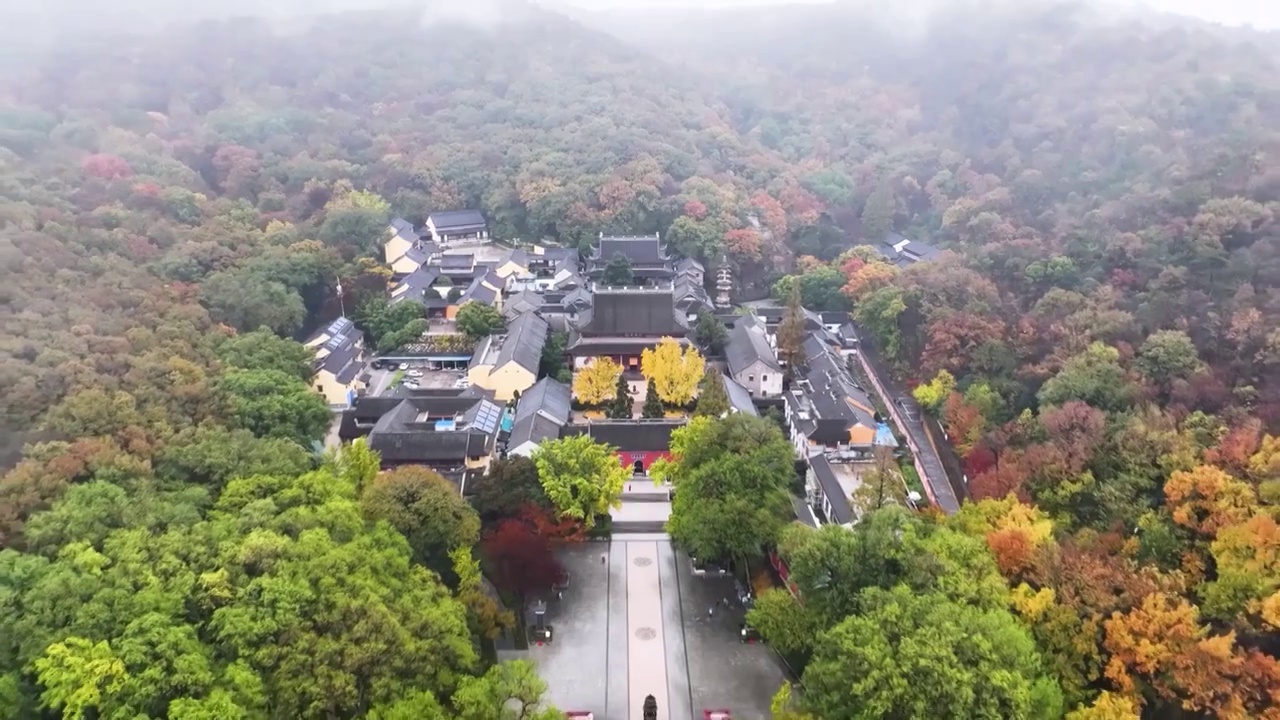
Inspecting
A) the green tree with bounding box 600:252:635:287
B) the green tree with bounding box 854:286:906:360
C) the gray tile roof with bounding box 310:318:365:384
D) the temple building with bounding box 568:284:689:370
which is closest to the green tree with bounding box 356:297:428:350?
the gray tile roof with bounding box 310:318:365:384

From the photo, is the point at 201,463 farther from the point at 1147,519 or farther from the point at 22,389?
the point at 1147,519

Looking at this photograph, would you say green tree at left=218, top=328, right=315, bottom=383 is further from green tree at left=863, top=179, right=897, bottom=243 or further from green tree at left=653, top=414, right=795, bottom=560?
green tree at left=863, top=179, right=897, bottom=243

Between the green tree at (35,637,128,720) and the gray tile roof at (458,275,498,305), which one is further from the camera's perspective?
the gray tile roof at (458,275,498,305)

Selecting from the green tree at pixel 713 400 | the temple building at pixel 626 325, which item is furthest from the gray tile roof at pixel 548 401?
the green tree at pixel 713 400

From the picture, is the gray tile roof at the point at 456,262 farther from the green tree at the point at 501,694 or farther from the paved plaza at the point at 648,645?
the green tree at the point at 501,694

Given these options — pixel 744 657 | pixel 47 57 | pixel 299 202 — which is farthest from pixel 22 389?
pixel 47 57

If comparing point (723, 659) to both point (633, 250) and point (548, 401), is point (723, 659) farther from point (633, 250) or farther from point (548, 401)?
point (633, 250)

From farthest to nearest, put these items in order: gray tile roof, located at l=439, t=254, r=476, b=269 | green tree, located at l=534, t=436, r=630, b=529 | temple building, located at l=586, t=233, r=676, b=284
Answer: temple building, located at l=586, t=233, r=676, b=284 → gray tile roof, located at l=439, t=254, r=476, b=269 → green tree, located at l=534, t=436, r=630, b=529
